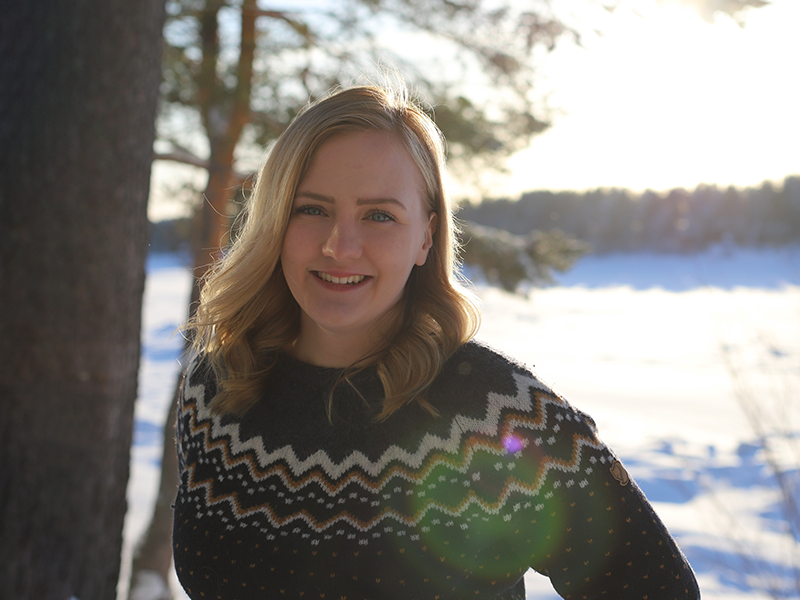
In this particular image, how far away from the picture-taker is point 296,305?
1.82 m

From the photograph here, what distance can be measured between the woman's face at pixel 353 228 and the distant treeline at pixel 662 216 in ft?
42.1

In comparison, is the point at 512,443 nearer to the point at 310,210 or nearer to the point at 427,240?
the point at 427,240

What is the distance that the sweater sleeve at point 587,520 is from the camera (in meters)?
1.25

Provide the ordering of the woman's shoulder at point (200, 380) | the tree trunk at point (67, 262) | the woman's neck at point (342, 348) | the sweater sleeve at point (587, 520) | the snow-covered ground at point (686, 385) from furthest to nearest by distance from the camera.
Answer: the snow-covered ground at point (686, 385) → the tree trunk at point (67, 262) → the woman's shoulder at point (200, 380) → the woman's neck at point (342, 348) → the sweater sleeve at point (587, 520)

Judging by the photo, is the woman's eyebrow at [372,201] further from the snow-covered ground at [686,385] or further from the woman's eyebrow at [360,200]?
the snow-covered ground at [686,385]

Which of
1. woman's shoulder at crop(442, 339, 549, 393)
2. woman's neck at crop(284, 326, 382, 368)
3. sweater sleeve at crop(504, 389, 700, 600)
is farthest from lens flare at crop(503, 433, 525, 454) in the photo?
woman's neck at crop(284, 326, 382, 368)

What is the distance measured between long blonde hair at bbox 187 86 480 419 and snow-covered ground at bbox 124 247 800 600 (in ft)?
0.78

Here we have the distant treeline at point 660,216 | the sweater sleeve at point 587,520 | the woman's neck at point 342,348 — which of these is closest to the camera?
the sweater sleeve at point 587,520

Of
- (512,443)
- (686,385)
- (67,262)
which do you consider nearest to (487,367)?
(512,443)

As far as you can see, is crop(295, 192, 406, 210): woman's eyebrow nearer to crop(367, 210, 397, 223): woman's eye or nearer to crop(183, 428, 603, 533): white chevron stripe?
crop(367, 210, 397, 223): woman's eye

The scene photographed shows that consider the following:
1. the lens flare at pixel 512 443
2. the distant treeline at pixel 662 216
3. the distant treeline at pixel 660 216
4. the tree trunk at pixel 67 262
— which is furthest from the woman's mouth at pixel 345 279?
the distant treeline at pixel 662 216

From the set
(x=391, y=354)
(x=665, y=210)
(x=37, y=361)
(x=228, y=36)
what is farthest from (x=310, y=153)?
(x=665, y=210)

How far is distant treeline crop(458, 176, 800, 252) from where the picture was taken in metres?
16.0

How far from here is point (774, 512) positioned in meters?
4.68
